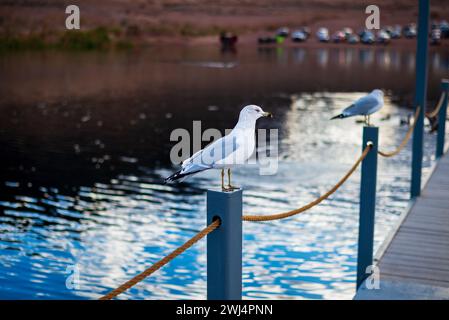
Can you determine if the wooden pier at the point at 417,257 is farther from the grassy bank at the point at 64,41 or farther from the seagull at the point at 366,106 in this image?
the grassy bank at the point at 64,41

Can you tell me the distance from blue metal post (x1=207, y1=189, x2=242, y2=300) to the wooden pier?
231 centimetres

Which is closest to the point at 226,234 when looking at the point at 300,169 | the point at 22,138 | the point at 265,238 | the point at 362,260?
the point at 362,260

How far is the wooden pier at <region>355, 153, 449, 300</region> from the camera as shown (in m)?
6.32

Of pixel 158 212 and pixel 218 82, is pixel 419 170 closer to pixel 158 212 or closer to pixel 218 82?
pixel 158 212

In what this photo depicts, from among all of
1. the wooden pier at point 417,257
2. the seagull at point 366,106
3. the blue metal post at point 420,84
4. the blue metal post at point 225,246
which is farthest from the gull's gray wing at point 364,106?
the blue metal post at point 225,246

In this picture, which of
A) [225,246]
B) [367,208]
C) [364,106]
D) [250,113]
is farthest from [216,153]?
[364,106]

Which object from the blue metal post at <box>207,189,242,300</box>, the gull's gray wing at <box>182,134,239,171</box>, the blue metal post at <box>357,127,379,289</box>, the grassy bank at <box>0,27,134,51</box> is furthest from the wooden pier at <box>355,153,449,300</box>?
the grassy bank at <box>0,27,134,51</box>

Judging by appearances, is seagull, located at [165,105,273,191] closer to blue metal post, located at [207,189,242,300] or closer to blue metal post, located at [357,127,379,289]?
blue metal post, located at [207,189,242,300]

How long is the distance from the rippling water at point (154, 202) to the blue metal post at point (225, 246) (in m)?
5.08

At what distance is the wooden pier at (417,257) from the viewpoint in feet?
20.7

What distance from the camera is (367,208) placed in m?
6.92

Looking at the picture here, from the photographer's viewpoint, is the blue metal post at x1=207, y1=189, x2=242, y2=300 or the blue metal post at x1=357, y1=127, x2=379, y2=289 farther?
the blue metal post at x1=357, y1=127, x2=379, y2=289

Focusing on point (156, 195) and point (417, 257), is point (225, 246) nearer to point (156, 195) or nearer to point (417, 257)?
point (417, 257)

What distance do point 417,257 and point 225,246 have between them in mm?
3738
